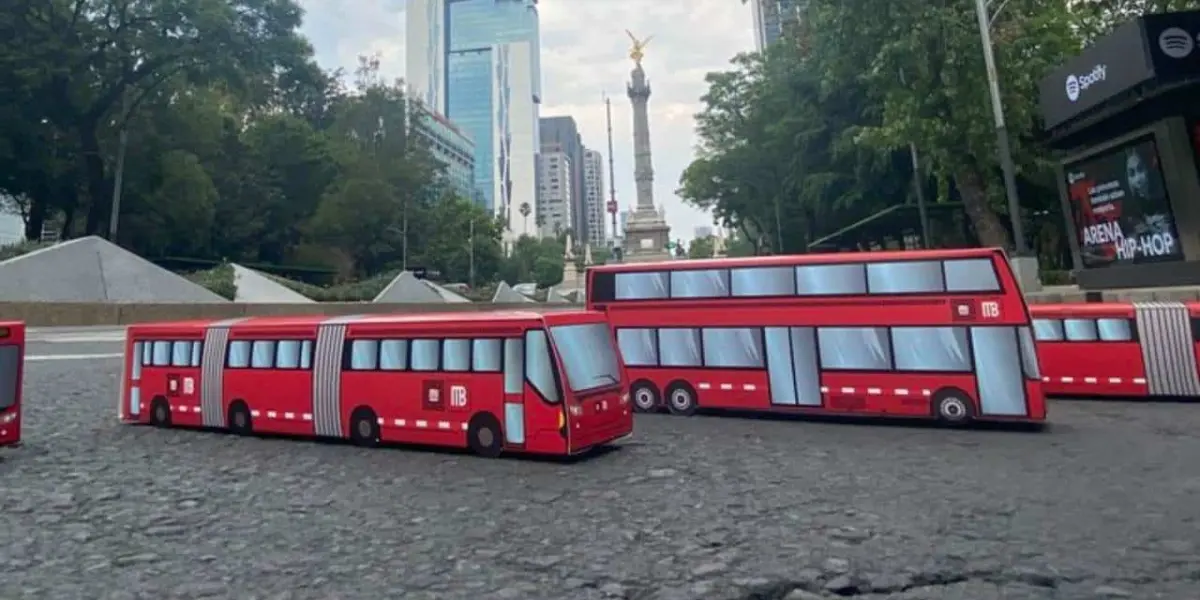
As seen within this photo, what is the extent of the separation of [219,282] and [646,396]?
1291 inches

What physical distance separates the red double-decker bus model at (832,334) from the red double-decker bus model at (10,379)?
8.48 m

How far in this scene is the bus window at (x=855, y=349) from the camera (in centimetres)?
1156

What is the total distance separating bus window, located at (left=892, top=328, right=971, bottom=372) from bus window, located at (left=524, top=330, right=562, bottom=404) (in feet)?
19.5

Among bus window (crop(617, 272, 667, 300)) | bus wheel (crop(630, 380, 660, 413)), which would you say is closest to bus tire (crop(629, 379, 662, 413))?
bus wheel (crop(630, 380, 660, 413))

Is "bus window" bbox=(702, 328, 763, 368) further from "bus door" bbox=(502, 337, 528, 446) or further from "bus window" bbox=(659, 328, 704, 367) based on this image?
"bus door" bbox=(502, 337, 528, 446)

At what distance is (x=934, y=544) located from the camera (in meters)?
5.48

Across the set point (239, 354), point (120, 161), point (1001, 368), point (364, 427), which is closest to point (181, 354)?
point (239, 354)

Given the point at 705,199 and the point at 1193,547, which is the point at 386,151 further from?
the point at 1193,547

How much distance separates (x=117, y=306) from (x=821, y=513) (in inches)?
1244

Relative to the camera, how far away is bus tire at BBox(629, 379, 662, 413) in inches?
522

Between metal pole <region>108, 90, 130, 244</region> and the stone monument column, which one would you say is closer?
metal pole <region>108, 90, 130, 244</region>

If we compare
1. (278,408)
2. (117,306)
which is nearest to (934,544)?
(278,408)

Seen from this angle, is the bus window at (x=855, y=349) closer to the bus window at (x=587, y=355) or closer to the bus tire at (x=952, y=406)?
the bus tire at (x=952, y=406)

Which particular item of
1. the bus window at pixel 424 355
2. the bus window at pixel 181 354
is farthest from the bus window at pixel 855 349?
the bus window at pixel 181 354
